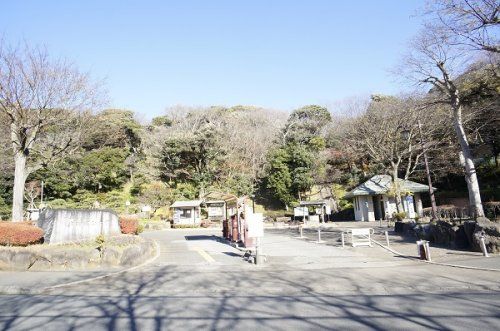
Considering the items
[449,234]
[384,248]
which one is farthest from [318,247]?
[449,234]

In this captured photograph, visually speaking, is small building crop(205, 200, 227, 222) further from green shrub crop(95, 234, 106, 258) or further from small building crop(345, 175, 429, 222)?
green shrub crop(95, 234, 106, 258)

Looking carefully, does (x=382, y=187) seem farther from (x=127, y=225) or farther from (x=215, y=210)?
(x=127, y=225)

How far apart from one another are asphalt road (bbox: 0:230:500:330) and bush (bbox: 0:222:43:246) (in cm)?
399

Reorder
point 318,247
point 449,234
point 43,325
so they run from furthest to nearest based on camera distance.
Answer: point 318,247, point 449,234, point 43,325

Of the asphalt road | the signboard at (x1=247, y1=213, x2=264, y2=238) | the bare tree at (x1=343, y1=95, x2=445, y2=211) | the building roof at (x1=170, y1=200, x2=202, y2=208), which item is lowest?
the asphalt road

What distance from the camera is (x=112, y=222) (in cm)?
1506

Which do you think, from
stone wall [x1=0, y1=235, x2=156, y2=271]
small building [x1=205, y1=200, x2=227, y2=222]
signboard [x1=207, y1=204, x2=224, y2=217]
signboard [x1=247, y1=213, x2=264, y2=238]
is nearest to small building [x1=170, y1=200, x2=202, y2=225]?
small building [x1=205, y1=200, x2=227, y2=222]

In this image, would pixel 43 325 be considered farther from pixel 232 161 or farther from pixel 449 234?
pixel 232 161

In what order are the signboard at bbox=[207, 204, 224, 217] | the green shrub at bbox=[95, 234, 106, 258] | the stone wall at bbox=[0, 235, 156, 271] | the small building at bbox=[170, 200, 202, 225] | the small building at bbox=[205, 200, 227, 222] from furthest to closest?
the signboard at bbox=[207, 204, 224, 217]
the small building at bbox=[205, 200, 227, 222]
the small building at bbox=[170, 200, 202, 225]
the green shrub at bbox=[95, 234, 106, 258]
the stone wall at bbox=[0, 235, 156, 271]

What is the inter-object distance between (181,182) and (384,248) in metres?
28.3

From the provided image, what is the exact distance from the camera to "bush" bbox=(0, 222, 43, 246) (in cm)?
1061

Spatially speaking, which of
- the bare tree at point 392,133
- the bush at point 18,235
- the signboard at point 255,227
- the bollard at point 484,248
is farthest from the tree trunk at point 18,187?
the bare tree at point 392,133

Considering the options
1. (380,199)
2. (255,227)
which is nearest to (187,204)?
(380,199)

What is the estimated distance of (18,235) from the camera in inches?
424
